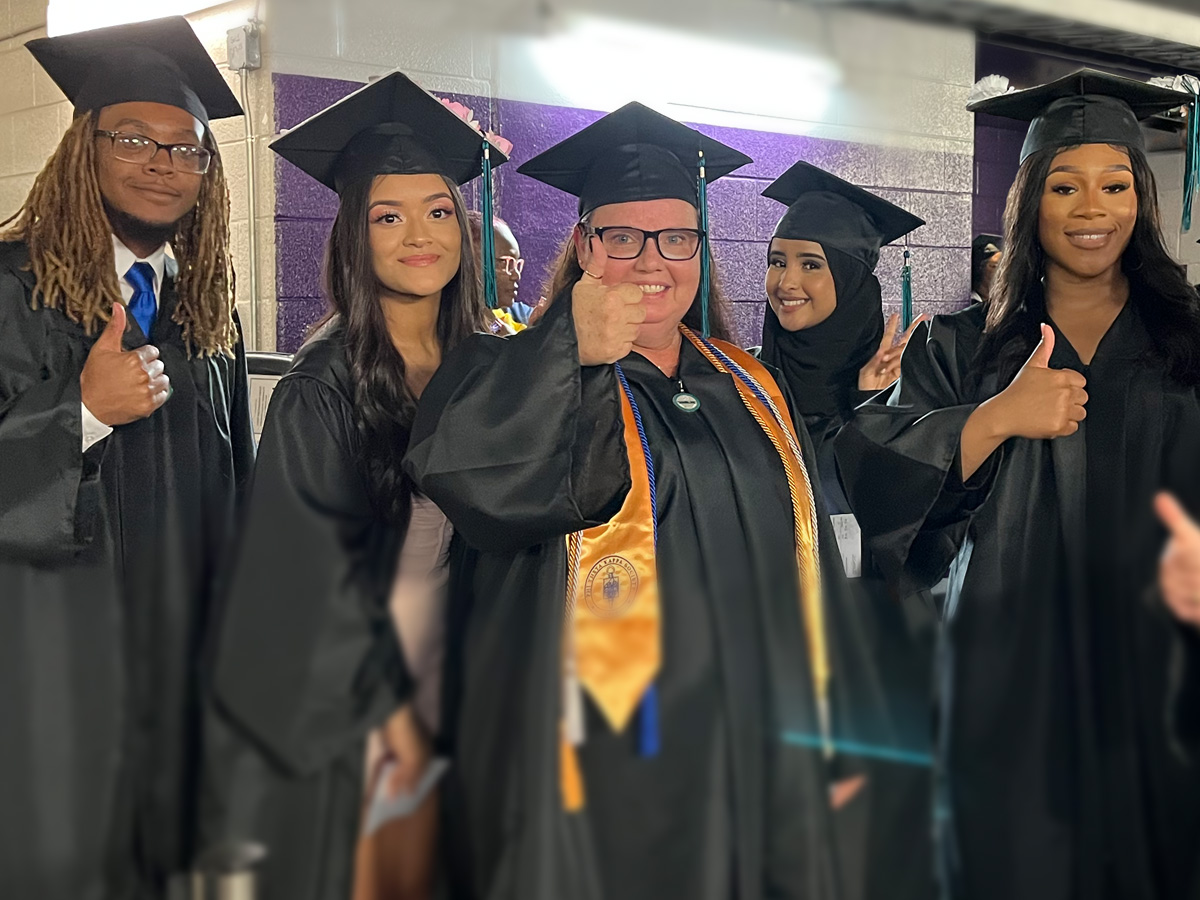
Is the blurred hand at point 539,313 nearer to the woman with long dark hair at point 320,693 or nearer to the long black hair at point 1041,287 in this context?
the long black hair at point 1041,287

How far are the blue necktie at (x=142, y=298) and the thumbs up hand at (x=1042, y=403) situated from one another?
5.00 ft

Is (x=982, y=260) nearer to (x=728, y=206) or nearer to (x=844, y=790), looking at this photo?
(x=728, y=206)

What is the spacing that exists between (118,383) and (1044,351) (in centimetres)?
154

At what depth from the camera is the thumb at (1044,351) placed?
6.93ft

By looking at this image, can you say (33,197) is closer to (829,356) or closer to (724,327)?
(724,327)

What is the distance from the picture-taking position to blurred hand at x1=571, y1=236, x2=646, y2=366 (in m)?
1.98

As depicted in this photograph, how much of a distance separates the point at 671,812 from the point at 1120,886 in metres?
0.32

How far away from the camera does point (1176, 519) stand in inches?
33.1

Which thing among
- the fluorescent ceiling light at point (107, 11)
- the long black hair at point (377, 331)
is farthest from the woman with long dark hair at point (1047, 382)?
the fluorescent ceiling light at point (107, 11)

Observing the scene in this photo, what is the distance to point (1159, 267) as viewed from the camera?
220 cm

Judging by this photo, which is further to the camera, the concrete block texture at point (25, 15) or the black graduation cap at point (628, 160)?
the concrete block texture at point (25, 15)

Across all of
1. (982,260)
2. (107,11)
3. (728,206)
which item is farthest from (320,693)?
(982,260)

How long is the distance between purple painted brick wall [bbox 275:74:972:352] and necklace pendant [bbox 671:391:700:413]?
227cm

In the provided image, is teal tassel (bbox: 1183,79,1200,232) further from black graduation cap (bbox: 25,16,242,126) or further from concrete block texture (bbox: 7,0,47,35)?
concrete block texture (bbox: 7,0,47,35)
